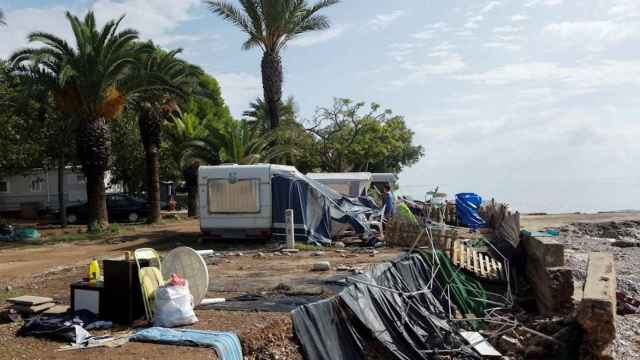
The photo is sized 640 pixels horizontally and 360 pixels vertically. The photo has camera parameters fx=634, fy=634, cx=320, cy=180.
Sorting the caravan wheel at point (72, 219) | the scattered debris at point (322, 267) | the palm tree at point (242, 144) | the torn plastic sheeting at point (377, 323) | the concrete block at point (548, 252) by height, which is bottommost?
the torn plastic sheeting at point (377, 323)

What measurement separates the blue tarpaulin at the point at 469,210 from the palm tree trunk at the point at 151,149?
41.0 feet

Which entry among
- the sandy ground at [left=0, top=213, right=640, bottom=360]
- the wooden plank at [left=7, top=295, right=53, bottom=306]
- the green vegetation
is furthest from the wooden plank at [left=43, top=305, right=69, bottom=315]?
the green vegetation

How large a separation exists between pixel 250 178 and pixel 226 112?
125 feet

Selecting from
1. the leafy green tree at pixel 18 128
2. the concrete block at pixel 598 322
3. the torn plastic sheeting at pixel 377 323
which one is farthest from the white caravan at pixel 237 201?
the concrete block at pixel 598 322

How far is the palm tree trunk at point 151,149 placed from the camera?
86.1ft

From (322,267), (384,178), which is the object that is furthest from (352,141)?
(322,267)

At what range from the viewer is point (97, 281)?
8008 mm

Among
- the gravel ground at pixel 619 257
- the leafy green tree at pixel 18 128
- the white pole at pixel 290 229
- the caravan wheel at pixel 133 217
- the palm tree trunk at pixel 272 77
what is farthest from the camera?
the caravan wheel at pixel 133 217

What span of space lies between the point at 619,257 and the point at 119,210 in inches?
837

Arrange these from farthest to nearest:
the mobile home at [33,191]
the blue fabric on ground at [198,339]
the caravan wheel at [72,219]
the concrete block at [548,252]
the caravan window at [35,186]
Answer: the caravan window at [35,186]
the mobile home at [33,191]
the caravan wheel at [72,219]
the concrete block at [548,252]
the blue fabric on ground at [198,339]

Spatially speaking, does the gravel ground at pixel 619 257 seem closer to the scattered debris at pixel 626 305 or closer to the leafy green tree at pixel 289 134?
the scattered debris at pixel 626 305

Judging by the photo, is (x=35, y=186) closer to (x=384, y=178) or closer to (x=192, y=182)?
(x=192, y=182)

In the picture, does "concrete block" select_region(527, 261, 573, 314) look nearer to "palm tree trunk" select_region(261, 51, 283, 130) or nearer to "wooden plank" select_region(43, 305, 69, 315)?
"wooden plank" select_region(43, 305, 69, 315)

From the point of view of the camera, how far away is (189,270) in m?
8.04
